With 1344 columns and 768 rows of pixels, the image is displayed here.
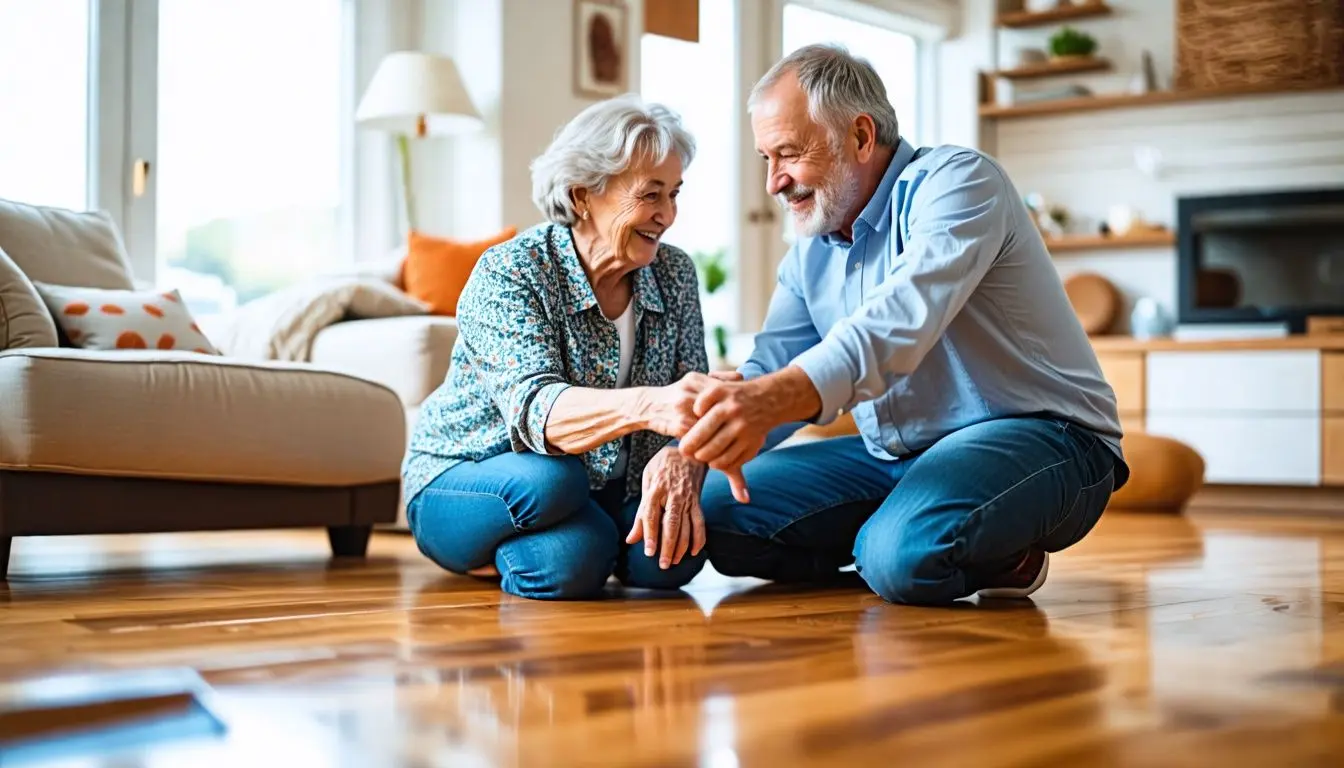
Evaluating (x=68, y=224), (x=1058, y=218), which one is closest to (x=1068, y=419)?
(x=68, y=224)

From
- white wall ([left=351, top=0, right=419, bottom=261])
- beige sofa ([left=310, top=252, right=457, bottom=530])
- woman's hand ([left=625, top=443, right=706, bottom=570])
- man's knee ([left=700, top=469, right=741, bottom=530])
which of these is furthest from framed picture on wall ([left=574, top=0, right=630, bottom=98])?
woman's hand ([left=625, top=443, right=706, bottom=570])

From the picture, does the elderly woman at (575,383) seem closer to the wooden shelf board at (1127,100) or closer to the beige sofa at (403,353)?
the beige sofa at (403,353)

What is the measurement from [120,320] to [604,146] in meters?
1.43

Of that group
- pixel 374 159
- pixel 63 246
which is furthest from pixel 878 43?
pixel 63 246

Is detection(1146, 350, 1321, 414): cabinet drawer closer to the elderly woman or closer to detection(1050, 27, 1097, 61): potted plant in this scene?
detection(1050, 27, 1097, 61): potted plant

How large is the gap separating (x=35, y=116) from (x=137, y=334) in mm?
1531

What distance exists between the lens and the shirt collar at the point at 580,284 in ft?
7.32

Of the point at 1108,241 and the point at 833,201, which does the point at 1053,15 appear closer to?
the point at 1108,241

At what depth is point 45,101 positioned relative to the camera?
4.21m

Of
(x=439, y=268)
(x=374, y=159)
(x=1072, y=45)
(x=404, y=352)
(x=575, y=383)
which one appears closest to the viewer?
(x=575, y=383)

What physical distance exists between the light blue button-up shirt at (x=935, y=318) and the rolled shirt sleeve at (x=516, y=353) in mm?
400

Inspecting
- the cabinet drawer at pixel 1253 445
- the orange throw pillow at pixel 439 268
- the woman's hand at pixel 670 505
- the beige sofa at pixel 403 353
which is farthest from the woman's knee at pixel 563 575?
the cabinet drawer at pixel 1253 445

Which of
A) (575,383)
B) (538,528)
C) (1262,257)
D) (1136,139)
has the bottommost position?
(538,528)

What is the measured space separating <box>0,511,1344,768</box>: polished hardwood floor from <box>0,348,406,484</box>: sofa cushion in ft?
0.77
